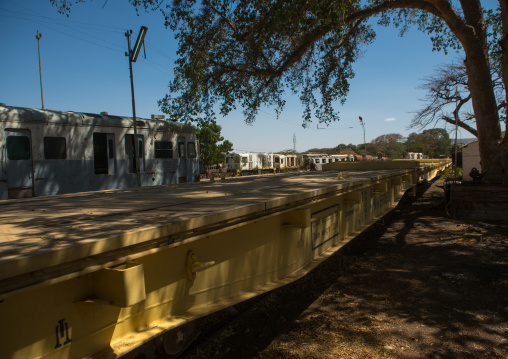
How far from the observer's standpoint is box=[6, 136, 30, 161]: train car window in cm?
912

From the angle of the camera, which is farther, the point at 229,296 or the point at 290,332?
the point at 290,332

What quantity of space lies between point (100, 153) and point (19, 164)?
227cm

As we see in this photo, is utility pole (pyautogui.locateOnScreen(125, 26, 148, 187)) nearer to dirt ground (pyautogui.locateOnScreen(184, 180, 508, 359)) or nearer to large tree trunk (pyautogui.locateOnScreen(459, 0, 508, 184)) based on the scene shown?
dirt ground (pyautogui.locateOnScreen(184, 180, 508, 359))

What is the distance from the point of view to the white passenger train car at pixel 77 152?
30.2ft

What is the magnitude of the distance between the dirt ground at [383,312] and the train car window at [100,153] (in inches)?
308

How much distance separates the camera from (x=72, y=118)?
10.4 metres

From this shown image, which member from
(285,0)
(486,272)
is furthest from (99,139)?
(486,272)

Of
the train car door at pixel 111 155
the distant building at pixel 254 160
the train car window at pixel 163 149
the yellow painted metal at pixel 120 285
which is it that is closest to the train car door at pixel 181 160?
the train car window at pixel 163 149

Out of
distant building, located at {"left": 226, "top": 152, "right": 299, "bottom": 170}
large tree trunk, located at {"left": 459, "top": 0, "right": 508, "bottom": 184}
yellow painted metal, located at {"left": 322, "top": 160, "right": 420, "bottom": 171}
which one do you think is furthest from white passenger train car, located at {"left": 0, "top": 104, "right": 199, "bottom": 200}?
distant building, located at {"left": 226, "top": 152, "right": 299, "bottom": 170}

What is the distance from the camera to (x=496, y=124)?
9.91 metres

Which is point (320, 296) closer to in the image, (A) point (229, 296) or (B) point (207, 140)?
(A) point (229, 296)

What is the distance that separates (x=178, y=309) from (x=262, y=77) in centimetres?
1076

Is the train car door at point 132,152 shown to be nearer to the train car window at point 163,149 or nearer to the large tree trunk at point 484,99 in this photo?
the train car window at point 163,149

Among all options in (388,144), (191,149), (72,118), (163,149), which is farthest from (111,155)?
(388,144)
